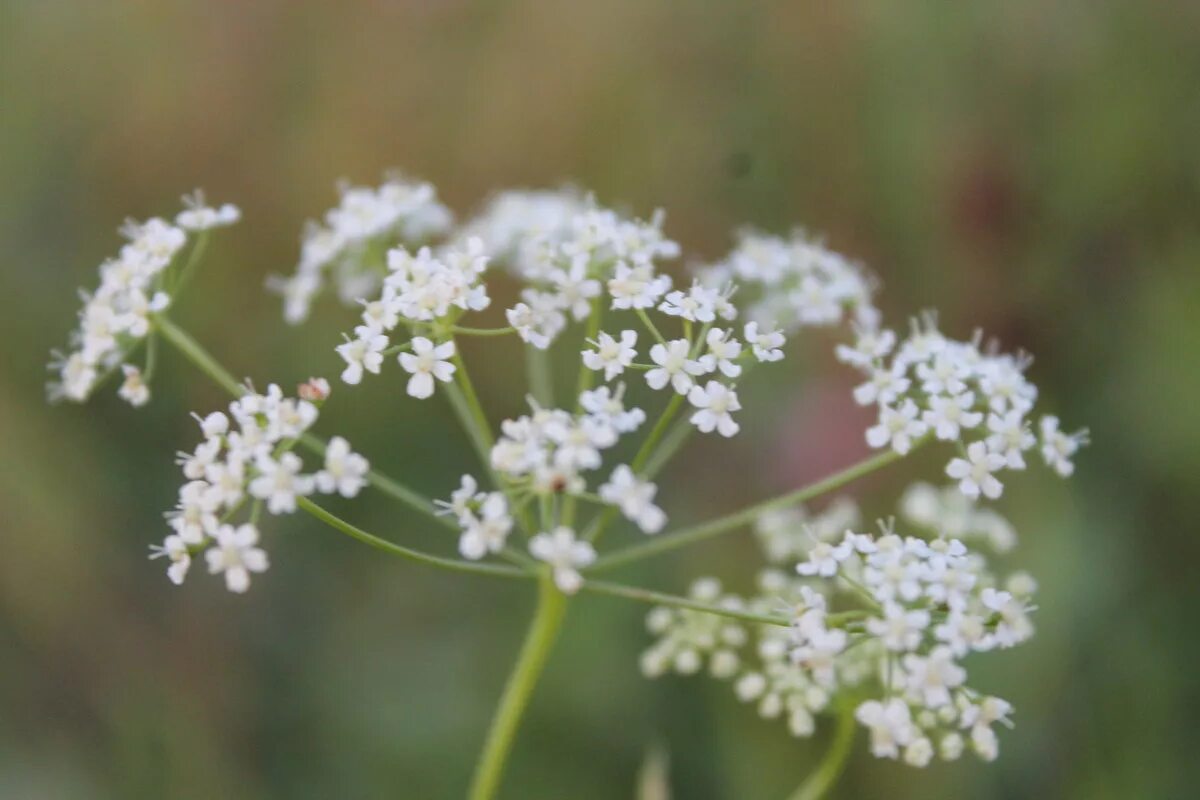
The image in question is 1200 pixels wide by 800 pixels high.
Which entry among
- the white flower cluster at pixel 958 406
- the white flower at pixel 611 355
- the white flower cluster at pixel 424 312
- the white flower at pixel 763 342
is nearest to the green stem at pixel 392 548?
the white flower cluster at pixel 424 312

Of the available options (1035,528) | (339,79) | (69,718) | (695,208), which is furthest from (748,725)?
(339,79)

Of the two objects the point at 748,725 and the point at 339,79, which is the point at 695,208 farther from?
the point at 748,725

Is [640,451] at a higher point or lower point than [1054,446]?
lower

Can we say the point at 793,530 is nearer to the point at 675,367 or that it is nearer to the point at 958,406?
the point at 958,406

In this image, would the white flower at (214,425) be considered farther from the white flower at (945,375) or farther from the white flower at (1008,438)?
the white flower at (1008,438)

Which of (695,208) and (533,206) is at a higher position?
(695,208)

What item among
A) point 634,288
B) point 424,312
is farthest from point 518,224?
point 424,312

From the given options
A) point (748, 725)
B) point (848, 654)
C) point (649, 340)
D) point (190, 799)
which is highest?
point (649, 340)
